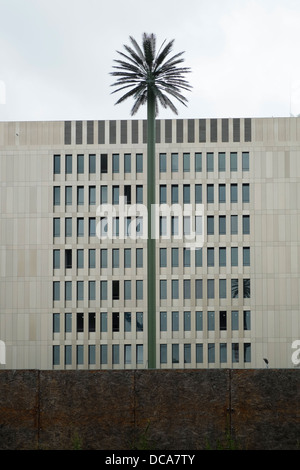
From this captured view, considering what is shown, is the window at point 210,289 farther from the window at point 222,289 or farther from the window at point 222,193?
the window at point 222,193

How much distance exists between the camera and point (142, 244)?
212ft

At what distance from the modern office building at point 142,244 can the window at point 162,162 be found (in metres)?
0.11

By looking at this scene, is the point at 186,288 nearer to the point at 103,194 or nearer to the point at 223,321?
the point at 223,321

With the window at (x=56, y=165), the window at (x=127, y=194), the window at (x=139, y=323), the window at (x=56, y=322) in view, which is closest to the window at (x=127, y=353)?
the window at (x=139, y=323)

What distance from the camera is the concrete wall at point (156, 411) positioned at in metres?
12.7

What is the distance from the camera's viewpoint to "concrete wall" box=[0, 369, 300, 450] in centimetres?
1273

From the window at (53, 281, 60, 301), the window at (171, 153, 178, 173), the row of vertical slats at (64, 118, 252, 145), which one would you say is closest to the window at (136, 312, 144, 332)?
the window at (53, 281, 60, 301)

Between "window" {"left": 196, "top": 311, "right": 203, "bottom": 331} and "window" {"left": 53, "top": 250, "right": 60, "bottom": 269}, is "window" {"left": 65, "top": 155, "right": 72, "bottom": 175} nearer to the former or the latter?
"window" {"left": 53, "top": 250, "right": 60, "bottom": 269}

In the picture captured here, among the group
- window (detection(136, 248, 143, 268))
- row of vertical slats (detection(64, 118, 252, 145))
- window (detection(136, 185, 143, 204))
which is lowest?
window (detection(136, 248, 143, 268))

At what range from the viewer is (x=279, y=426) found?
1271cm

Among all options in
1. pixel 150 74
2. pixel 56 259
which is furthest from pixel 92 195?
pixel 150 74

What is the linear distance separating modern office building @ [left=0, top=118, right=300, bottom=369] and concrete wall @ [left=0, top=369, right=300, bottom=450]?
168 feet
